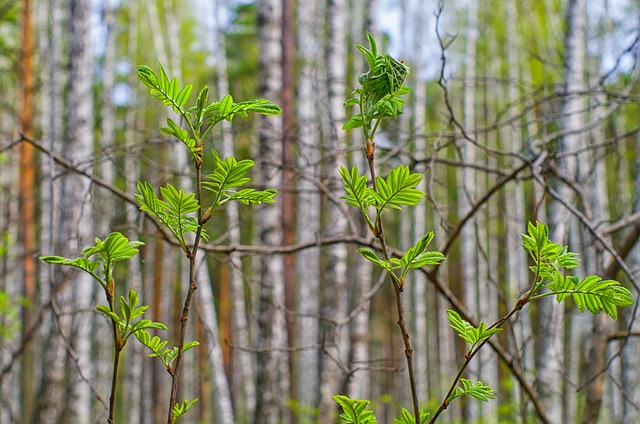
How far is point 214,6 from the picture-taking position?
9133 millimetres

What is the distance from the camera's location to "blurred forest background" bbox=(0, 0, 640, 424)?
202 centimetres

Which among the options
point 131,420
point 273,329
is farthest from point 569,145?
point 131,420

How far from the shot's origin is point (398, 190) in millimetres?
758

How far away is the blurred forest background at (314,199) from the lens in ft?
6.61

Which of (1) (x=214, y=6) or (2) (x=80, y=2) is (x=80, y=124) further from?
(1) (x=214, y=6)

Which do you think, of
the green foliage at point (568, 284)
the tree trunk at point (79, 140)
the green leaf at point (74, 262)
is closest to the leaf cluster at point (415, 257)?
the green foliage at point (568, 284)

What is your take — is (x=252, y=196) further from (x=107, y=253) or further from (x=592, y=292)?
(x=592, y=292)

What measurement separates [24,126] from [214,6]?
3.06m

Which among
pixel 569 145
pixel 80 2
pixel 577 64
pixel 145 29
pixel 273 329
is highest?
pixel 145 29

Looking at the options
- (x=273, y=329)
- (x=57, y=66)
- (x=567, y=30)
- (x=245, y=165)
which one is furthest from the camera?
(x=57, y=66)

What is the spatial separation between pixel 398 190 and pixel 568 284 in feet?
0.78

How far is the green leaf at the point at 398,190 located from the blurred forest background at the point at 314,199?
502 millimetres

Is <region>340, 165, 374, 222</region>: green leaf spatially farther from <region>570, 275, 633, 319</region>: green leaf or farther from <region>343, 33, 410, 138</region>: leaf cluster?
<region>570, 275, 633, 319</region>: green leaf

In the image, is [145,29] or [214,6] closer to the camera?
[214,6]
